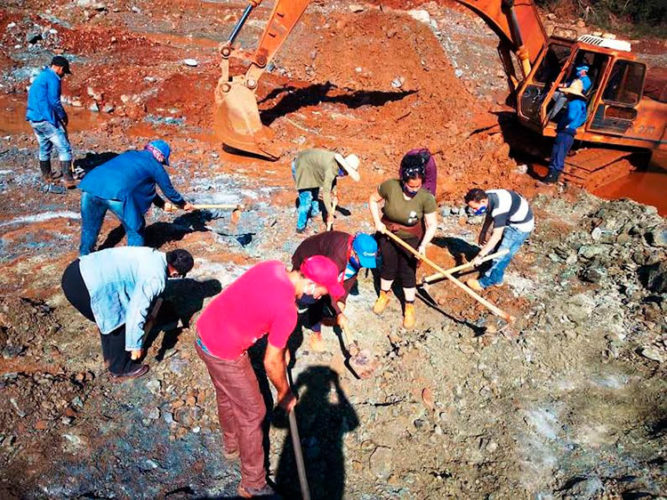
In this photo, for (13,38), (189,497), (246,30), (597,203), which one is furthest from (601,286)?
(13,38)

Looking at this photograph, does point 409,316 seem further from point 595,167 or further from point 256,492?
point 595,167

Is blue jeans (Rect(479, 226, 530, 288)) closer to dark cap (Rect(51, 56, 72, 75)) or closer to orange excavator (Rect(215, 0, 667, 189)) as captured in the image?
orange excavator (Rect(215, 0, 667, 189))

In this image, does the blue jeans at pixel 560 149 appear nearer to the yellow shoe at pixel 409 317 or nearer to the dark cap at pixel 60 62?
the yellow shoe at pixel 409 317

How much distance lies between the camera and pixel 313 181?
518 centimetres

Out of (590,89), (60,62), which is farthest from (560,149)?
(60,62)

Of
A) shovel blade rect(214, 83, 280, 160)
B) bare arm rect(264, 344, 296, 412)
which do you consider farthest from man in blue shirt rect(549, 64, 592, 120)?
bare arm rect(264, 344, 296, 412)

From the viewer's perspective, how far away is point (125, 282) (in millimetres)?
3283

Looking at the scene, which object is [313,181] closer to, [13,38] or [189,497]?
[189,497]

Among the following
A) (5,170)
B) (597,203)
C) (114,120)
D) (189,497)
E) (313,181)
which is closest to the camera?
(189,497)

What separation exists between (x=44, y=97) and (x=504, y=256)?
567 centimetres

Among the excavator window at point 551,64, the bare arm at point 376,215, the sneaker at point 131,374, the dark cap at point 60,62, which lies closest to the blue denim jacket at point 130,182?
the sneaker at point 131,374

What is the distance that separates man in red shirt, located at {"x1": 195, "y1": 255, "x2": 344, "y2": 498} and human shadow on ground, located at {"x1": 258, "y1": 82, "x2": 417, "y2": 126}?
6701 mm

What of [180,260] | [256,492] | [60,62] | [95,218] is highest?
[60,62]

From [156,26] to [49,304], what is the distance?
31.5ft
